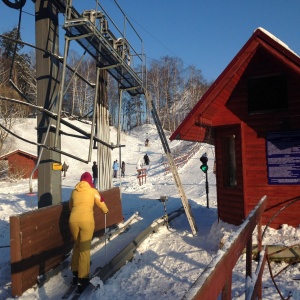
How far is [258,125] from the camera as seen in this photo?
7.32 meters

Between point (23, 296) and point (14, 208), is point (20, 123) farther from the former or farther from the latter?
point (23, 296)

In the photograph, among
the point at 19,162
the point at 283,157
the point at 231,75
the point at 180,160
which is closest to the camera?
the point at 231,75

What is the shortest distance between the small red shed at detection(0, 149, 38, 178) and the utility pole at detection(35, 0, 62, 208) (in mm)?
22878

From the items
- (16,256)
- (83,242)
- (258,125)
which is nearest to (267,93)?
(258,125)

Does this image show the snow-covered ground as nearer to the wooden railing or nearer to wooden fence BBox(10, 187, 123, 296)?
wooden fence BBox(10, 187, 123, 296)

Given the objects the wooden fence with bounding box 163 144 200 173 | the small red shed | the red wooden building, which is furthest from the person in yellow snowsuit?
the small red shed

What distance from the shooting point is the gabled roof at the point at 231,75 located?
6.19m

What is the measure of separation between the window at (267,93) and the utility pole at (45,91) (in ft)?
15.4

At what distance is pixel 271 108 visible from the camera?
23.4 ft

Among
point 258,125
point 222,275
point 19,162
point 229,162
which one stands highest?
point 19,162

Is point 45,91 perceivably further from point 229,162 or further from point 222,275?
point 222,275

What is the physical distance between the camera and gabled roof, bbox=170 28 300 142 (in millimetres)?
6191

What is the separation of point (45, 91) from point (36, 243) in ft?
12.1

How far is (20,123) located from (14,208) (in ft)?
103
